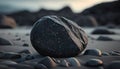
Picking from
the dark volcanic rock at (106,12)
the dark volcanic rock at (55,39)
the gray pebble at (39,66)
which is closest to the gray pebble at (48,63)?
the gray pebble at (39,66)

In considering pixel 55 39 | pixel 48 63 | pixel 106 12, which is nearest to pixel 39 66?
pixel 48 63

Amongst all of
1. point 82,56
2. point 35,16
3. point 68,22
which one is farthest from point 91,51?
point 35,16

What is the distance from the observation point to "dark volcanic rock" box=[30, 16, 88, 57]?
185 inches

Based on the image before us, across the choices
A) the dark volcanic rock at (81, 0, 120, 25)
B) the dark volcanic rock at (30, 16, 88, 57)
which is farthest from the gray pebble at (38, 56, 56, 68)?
the dark volcanic rock at (81, 0, 120, 25)

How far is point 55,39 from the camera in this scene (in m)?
4.71

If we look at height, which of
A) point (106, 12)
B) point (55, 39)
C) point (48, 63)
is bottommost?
point (106, 12)

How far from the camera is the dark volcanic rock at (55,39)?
4695mm

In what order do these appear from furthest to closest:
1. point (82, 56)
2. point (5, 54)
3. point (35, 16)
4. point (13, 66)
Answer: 1. point (35, 16)
2. point (82, 56)
3. point (5, 54)
4. point (13, 66)

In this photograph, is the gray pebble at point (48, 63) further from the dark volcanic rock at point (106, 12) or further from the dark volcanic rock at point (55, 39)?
the dark volcanic rock at point (106, 12)

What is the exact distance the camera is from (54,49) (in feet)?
15.4

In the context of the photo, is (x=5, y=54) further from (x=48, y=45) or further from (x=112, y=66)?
(x=112, y=66)

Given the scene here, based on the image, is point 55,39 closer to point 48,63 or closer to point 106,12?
point 48,63

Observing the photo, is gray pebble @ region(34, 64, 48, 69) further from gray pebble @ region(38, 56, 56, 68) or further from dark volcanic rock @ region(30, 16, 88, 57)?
dark volcanic rock @ region(30, 16, 88, 57)

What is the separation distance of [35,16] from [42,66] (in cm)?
2926
